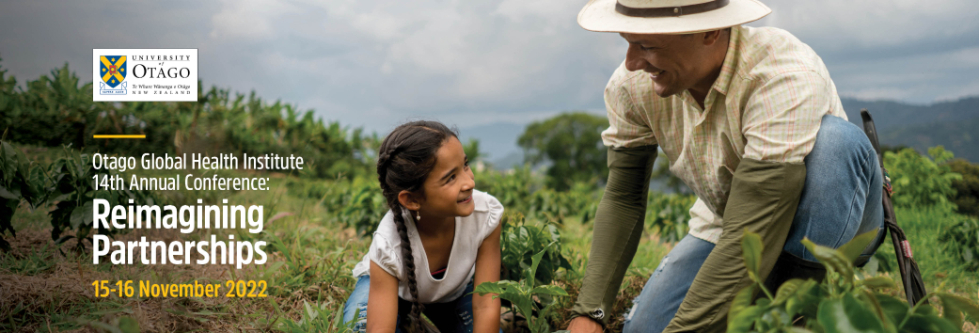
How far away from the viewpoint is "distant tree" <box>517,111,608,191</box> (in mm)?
19406

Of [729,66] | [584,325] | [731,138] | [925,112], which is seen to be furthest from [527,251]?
[925,112]

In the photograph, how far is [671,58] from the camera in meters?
1.57

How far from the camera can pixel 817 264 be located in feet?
5.71

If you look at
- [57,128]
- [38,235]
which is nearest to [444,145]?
[38,235]

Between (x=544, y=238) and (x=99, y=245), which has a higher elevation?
(x=544, y=238)

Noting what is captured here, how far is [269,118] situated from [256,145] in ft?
2.03

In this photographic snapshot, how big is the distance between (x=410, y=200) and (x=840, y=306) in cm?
126

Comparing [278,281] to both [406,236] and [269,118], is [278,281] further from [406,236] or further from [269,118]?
[269,118]

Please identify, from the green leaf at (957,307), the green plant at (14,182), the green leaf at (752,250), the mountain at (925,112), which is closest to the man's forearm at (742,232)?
the green leaf at (957,307)

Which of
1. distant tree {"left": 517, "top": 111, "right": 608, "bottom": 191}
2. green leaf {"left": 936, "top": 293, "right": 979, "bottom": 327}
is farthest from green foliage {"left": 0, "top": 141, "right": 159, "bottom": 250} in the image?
distant tree {"left": 517, "top": 111, "right": 608, "bottom": 191}

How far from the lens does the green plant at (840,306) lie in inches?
29.0

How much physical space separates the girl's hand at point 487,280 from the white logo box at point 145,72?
1835 millimetres

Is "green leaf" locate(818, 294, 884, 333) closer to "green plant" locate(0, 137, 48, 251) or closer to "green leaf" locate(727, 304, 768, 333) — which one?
"green leaf" locate(727, 304, 768, 333)

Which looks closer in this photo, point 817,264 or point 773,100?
point 773,100
